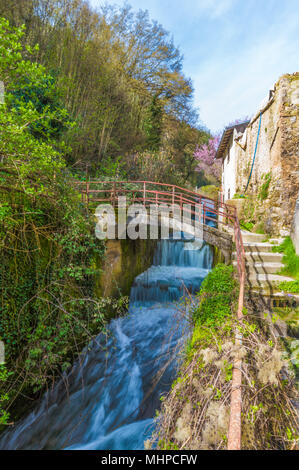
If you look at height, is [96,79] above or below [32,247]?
above

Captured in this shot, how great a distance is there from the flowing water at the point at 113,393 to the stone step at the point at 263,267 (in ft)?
7.14

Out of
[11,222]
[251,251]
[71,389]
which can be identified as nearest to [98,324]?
[71,389]

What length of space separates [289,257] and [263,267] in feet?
2.51

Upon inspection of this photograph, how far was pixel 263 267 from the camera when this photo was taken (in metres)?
5.71

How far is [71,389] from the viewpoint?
4.52 m

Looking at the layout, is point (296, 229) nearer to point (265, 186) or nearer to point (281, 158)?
point (281, 158)

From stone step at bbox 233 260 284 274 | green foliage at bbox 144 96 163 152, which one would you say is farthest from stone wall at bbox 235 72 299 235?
green foliage at bbox 144 96 163 152

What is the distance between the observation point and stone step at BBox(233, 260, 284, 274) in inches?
220

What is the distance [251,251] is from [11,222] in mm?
5901

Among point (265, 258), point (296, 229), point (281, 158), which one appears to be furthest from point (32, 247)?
point (281, 158)

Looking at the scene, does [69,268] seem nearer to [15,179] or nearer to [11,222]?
[11,222]

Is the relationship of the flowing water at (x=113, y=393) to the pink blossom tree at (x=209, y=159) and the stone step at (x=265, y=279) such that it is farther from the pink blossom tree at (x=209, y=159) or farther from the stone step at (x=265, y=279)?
the pink blossom tree at (x=209, y=159)

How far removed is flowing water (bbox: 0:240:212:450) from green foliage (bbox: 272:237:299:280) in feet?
9.59

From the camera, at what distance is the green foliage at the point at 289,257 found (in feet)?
18.0
